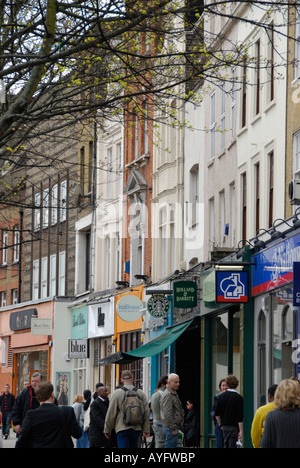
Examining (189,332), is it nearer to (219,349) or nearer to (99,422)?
(219,349)

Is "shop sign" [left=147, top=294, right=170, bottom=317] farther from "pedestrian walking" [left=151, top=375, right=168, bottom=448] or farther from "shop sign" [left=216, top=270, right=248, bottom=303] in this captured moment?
"pedestrian walking" [left=151, top=375, right=168, bottom=448]

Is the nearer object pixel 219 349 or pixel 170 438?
pixel 170 438

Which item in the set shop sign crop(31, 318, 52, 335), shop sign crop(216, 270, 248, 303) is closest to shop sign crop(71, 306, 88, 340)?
shop sign crop(31, 318, 52, 335)

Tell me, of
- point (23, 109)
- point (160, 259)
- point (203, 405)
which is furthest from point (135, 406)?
point (160, 259)

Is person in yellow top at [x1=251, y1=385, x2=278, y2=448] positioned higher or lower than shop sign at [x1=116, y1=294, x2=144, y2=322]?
lower

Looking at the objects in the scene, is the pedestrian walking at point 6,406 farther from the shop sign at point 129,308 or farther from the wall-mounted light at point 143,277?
the wall-mounted light at point 143,277

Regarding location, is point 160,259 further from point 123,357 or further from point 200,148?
point 123,357

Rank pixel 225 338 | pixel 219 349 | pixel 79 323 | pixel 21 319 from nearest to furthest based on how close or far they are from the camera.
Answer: pixel 225 338
pixel 219 349
pixel 79 323
pixel 21 319

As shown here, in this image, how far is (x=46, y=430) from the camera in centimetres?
1177

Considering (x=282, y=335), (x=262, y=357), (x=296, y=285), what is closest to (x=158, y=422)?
(x=282, y=335)

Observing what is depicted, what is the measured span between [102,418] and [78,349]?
23.2 metres

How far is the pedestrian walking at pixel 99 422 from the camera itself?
19480 mm

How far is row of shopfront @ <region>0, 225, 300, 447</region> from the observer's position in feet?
75.7

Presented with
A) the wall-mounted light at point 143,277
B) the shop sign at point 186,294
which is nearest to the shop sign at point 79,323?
the wall-mounted light at point 143,277
